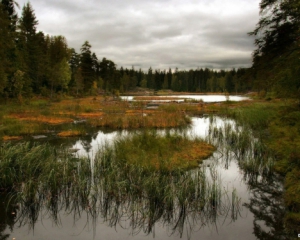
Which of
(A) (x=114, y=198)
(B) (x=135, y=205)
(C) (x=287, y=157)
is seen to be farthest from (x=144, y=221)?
(C) (x=287, y=157)

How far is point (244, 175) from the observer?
1051 cm

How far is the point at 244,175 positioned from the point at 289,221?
407 cm

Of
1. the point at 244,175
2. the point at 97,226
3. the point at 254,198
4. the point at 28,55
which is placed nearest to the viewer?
the point at 97,226

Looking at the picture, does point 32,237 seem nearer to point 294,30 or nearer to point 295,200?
point 295,200

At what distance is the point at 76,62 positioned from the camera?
260 ft

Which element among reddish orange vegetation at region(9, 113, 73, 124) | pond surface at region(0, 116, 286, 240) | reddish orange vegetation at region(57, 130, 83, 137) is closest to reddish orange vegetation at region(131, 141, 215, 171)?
pond surface at region(0, 116, 286, 240)

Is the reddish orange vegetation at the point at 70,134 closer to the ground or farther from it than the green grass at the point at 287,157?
closer to the ground

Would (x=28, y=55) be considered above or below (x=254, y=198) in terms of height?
above

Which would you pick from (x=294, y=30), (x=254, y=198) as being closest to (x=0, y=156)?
(x=254, y=198)

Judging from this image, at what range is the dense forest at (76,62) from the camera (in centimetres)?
1508

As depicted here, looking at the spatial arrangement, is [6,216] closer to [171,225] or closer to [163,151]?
[171,225]

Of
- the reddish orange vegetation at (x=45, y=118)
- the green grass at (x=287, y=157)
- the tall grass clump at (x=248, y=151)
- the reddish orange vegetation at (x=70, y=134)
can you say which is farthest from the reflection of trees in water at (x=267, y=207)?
the reddish orange vegetation at (x=45, y=118)

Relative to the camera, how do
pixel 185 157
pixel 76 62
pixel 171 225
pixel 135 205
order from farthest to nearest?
pixel 76 62, pixel 185 157, pixel 135 205, pixel 171 225

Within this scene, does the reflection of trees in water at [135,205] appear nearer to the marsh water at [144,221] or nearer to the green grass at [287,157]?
the marsh water at [144,221]
